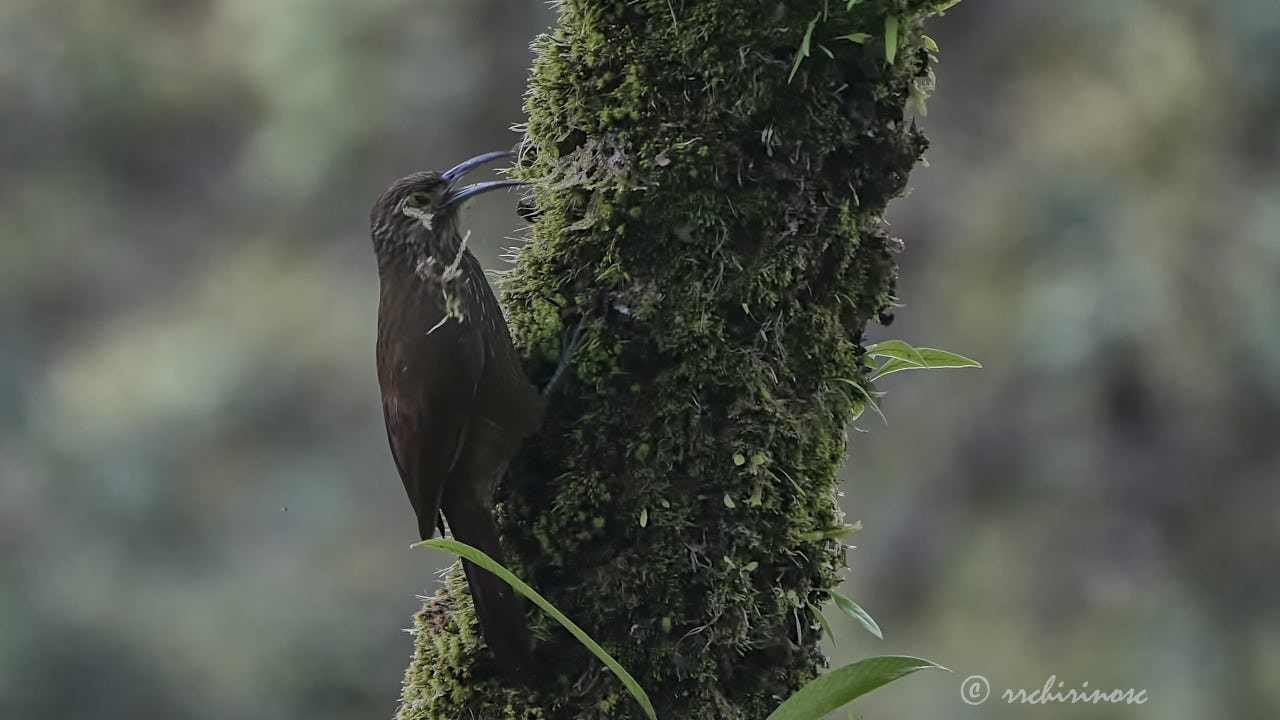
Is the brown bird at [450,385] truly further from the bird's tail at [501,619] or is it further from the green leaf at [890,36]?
the green leaf at [890,36]

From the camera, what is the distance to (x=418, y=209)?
2029mm

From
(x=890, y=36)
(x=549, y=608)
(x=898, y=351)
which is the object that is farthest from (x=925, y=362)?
(x=549, y=608)

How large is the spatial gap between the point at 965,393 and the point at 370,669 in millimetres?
2580

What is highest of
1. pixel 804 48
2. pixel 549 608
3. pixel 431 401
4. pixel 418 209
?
pixel 418 209

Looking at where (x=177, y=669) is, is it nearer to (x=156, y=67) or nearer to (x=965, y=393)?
(x=156, y=67)

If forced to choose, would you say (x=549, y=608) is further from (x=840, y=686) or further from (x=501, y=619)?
(x=840, y=686)

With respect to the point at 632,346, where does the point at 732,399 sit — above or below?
below

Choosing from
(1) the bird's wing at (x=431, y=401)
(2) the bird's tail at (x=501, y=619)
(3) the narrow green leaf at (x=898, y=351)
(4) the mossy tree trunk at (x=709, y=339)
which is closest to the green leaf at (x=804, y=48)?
(4) the mossy tree trunk at (x=709, y=339)

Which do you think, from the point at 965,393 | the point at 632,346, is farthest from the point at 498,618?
the point at 965,393

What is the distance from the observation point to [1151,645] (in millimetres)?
4219

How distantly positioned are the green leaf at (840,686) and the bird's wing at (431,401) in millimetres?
628

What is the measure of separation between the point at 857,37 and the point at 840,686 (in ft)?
2.64

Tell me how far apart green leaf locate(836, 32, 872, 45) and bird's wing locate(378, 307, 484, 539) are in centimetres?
70

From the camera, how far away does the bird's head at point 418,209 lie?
2.02 meters
